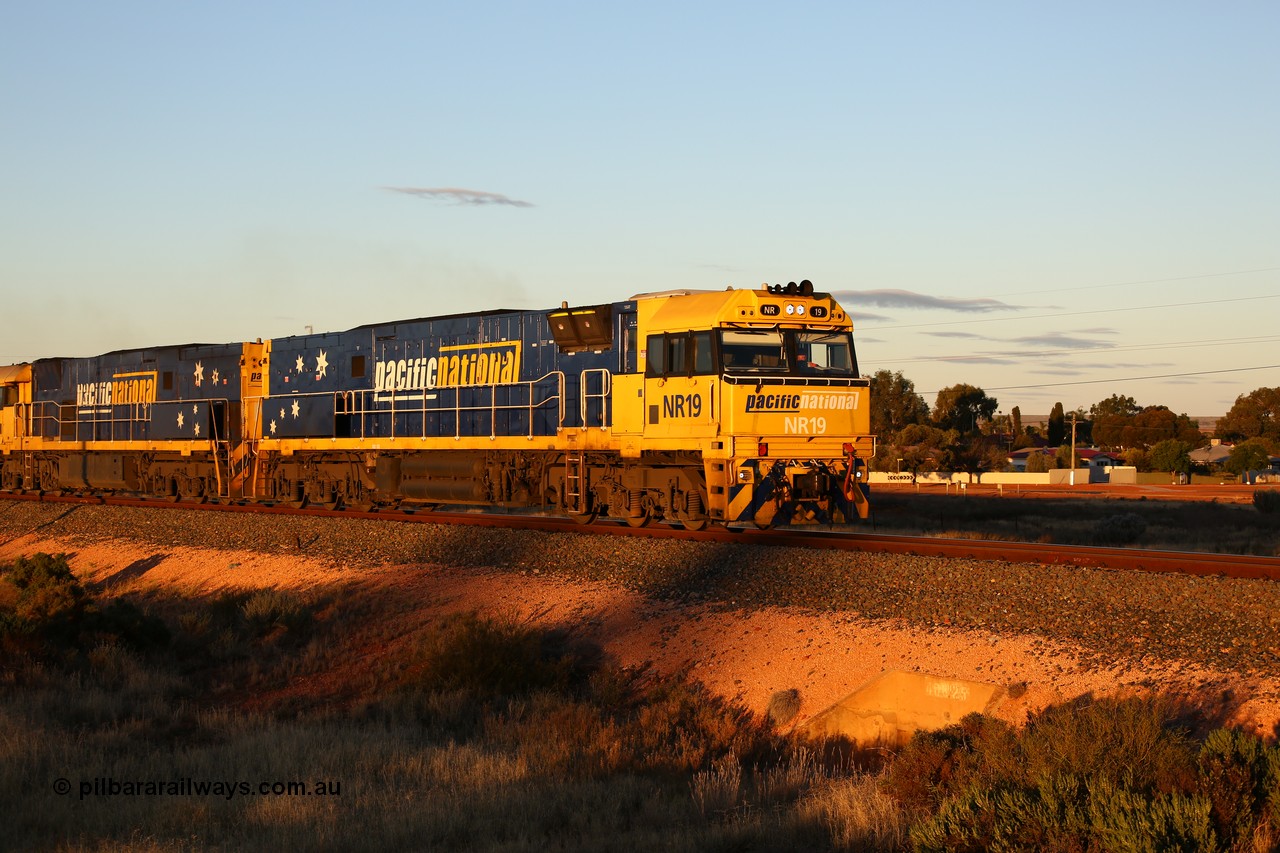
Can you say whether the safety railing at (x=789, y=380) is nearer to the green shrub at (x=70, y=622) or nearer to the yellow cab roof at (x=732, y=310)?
the yellow cab roof at (x=732, y=310)

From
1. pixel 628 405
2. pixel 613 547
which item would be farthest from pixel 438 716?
pixel 628 405

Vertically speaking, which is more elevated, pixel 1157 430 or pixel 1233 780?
pixel 1157 430

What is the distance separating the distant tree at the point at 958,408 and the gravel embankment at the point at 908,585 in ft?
284

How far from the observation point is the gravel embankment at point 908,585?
10891 millimetres

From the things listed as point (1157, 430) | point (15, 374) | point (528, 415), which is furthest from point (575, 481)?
point (1157, 430)

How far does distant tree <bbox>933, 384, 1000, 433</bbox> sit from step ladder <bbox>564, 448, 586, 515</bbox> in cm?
8509

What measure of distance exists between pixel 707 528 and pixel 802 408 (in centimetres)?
235

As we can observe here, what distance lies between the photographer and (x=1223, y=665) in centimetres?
1000

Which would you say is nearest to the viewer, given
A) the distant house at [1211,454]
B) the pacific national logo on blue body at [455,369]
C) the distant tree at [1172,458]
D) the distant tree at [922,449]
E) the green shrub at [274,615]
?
the green shrub at [274,615]

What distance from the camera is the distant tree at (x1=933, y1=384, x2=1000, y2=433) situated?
102188 mm

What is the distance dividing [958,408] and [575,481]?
288 ft

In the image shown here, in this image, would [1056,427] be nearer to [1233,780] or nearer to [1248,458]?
[1248,458]

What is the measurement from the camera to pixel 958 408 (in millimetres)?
103000

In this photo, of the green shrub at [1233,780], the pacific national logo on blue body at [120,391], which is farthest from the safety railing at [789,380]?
the pacific national logo on blue body at [120,391]
